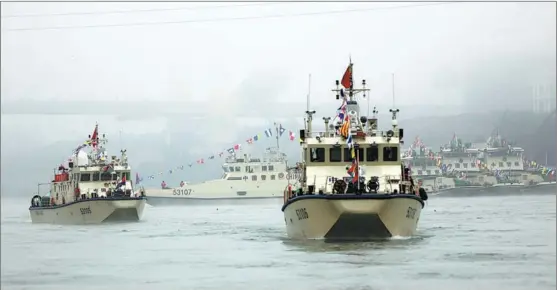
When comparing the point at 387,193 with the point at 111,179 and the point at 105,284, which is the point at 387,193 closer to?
the point at 105,284

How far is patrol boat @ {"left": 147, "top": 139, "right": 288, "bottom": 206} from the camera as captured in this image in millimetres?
132250

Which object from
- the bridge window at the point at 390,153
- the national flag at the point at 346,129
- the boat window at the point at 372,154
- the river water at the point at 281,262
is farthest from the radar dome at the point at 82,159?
the national flag at the point at 346,129

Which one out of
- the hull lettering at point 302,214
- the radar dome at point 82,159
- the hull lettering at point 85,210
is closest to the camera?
the hull lettering at point 302,214

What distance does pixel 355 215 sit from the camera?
1672 inches

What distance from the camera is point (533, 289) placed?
3234 centimetres

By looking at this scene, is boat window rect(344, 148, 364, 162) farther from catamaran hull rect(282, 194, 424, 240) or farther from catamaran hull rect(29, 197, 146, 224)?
catamaran hull rect(29, 197, 146, 224)

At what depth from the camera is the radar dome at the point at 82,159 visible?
77750 millimetres

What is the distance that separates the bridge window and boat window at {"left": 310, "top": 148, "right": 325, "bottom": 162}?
288 centimetres

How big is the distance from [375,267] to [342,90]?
12079 millimetres

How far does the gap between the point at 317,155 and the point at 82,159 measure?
35.3 m

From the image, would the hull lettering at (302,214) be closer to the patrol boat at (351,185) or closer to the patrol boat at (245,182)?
the patrol boat at (351,185)

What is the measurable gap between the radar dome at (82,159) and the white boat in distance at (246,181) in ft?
180

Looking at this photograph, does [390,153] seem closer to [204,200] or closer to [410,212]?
[410,212]

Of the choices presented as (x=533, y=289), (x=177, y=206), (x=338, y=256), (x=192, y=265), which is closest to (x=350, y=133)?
(x=338, y=256)
